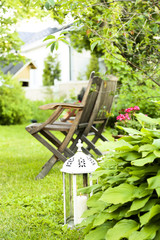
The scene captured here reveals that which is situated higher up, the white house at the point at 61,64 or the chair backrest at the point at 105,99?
the white house at the point at 61,64

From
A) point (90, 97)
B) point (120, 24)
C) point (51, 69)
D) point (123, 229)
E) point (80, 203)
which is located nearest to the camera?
point (123, 229)

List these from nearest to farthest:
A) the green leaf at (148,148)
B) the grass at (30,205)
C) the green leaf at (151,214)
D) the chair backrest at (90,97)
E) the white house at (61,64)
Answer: the green leaf at (151,214) < the green leaf at (148,148) < the grass at (30,205) < the chair backrest at (90,97) < the white house at (61,64)

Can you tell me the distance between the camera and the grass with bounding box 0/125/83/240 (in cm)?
239

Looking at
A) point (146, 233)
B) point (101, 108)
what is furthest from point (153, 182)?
point (101, 108)

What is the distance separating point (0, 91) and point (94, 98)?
969 cm

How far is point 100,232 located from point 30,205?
4.68ft

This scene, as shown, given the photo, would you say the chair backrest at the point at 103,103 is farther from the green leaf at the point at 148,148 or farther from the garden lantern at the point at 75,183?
the green leaf at the point at 148,148


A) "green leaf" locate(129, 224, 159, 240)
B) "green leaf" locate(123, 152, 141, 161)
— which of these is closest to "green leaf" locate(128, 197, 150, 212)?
"green leaf" locate(129, 224, 159, 240)

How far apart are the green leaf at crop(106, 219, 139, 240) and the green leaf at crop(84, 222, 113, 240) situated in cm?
15

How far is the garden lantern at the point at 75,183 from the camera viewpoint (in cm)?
232

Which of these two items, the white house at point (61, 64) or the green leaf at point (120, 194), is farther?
the white house at point (61, 64)

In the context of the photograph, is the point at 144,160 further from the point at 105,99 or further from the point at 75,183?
the point at 105,99

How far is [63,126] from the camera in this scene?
4.29 meters

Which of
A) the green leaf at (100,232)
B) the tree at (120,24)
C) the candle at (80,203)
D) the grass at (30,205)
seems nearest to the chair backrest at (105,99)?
the tree at (120,24)
